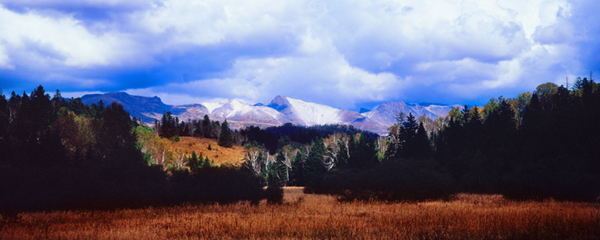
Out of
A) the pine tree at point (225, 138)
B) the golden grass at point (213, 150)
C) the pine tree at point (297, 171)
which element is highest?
the pine tree at point (225, 138)

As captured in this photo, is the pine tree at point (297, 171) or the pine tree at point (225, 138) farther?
the pine tree at point (225, 138)

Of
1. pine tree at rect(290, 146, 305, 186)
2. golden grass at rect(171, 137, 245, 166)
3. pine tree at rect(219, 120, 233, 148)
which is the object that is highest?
pine tree at rect(219, 120, 233, 148)

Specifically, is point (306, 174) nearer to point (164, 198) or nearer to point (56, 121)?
point (164, 198)

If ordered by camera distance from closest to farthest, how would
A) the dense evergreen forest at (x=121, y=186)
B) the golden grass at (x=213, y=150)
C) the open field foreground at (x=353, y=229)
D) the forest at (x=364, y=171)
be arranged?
the open field foreground at (x=353, y=229) → the dense evergreen forest at (x=121, y=186) → the forest at (x=364, y=171) → the golden grass at (x=213, y=150)

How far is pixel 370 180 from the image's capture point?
33.9 metres

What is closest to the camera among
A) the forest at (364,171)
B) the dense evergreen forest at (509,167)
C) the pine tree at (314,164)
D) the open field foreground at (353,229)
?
the open field foreground at (353,229)

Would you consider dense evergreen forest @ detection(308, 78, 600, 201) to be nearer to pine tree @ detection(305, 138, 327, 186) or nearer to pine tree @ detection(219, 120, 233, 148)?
pine tree @ detection(305, 138, 327, 186)

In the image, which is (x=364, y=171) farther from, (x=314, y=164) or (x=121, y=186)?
Answer: (x=314, y=164)

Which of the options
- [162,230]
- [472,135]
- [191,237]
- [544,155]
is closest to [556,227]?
[191,237]

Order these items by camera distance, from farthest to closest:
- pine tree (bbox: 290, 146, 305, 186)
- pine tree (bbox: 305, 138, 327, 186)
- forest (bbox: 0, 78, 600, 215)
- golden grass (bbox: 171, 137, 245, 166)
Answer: golden grass (bbox: 171, 137, 245, 166), pine tree (bbox: 290, 146, 305, 186), pine tree (bbox: 305, 138, 327, 186), forest (bbox: 0, 78, 600, 215)

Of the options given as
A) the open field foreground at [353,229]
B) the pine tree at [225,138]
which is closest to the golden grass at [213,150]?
the pine tree at [225,138]

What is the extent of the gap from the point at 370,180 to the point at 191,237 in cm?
2539

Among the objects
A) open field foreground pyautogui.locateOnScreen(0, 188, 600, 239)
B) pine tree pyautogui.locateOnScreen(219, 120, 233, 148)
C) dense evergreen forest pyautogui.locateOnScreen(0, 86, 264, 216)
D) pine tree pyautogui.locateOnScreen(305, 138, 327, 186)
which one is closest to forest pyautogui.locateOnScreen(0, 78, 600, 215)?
dense evergreen forest pyautogui.locateOnScreen(0, 86, 264, 216)

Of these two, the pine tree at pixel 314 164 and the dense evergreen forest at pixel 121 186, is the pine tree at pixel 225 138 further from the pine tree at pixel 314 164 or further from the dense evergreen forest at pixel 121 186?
the dense evergreen forest at pixel 121 186
